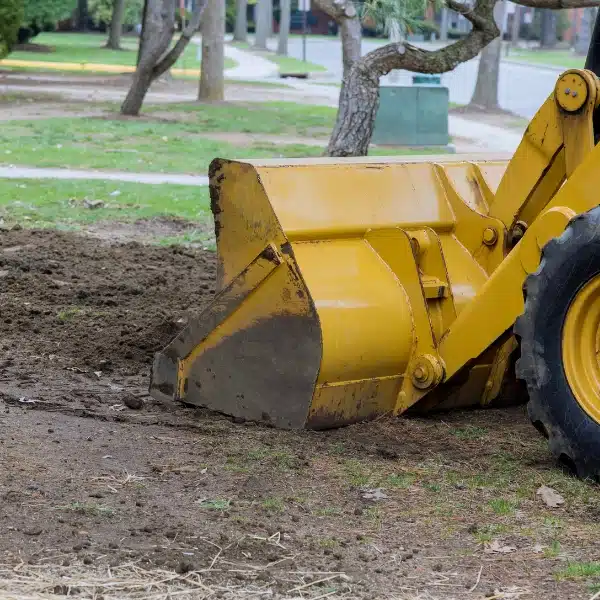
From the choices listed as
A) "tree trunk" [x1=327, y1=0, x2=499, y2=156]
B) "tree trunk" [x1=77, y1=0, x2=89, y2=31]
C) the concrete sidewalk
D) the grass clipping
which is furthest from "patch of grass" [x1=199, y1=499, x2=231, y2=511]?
"tree trunk" [x1=77, y1=0, x2=89, y2=31]

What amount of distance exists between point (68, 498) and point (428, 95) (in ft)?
53.2

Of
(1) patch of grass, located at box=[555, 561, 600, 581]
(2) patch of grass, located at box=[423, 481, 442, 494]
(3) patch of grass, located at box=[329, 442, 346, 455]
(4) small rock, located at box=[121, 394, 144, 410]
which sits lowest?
(4) small rock, located at box=[121, 394, 144, 410]

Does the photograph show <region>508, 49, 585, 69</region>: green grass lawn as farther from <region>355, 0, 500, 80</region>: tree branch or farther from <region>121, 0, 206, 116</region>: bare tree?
<region>355, 0, 500, 80</region>: tree branch

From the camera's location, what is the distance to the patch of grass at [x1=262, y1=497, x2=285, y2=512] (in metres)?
4.35

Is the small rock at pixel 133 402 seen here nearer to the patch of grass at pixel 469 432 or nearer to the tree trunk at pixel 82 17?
the patch of grass at pixel 469 432

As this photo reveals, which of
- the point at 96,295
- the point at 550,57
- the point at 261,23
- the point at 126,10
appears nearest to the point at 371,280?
the point at 96,295

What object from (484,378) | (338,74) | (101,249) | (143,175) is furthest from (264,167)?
(338,74)

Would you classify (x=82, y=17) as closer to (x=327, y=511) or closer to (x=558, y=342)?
(x=558, y=342)

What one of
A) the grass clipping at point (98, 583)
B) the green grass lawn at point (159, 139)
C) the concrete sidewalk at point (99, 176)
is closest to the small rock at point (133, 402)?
the grass clipping at point (98, 583)

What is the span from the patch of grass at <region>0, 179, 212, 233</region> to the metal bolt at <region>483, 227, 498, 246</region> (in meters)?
5.50

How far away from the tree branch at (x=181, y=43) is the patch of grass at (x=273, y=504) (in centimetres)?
1751

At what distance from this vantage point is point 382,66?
12180mm

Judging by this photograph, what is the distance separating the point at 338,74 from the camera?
41062 millimetres

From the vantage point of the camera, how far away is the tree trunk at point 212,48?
24109 millimetres
